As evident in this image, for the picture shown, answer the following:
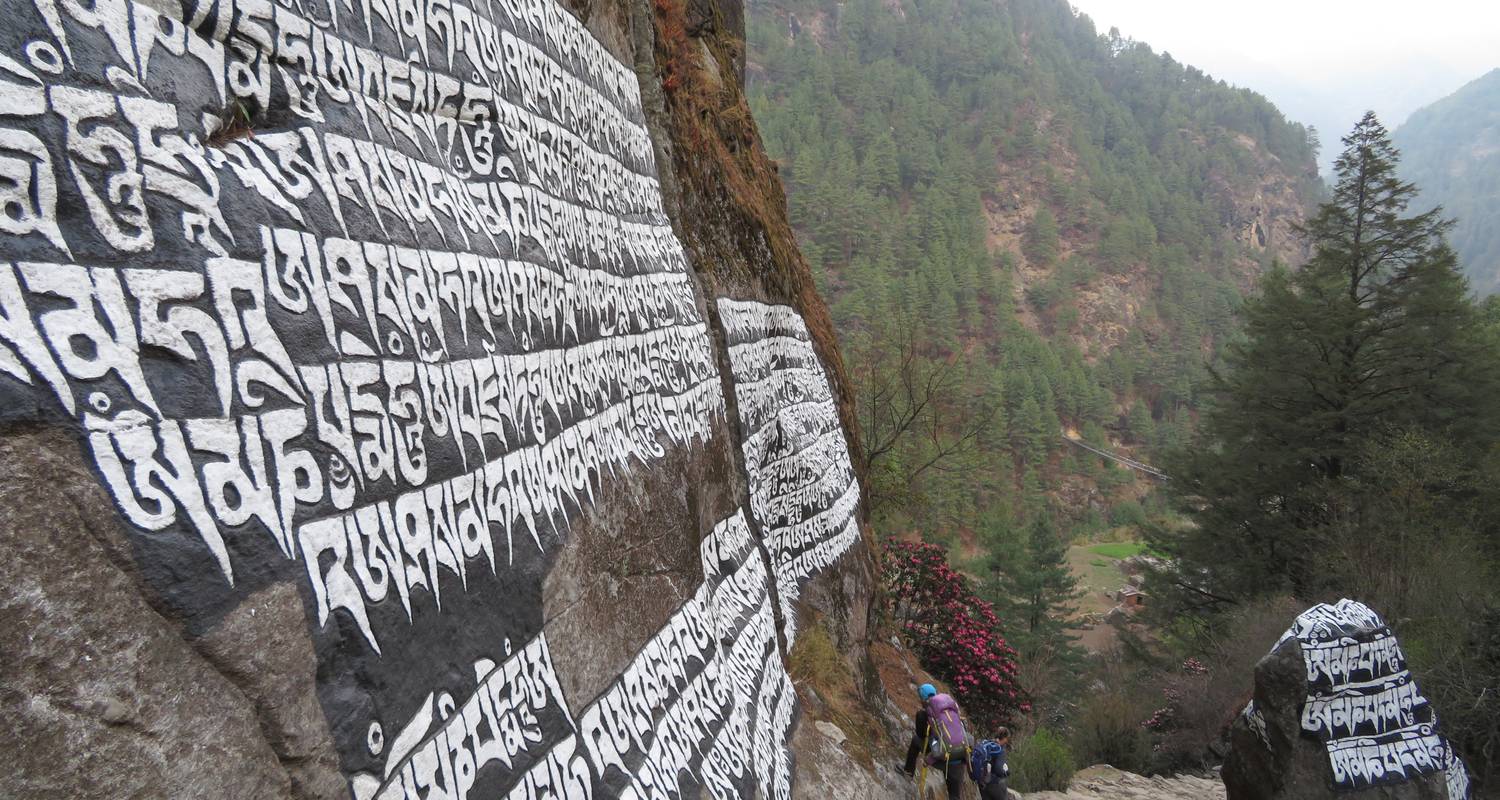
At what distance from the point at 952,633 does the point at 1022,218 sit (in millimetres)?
87188

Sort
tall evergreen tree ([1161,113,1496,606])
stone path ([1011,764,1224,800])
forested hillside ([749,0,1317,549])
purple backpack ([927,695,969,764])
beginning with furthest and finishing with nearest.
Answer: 1. forested hillside ([749,0,1317,549])
2. tall evergreen tree ([1161,113,1496,606])
3. stone path ([1011,764,1224,800])
4. purple backpack ([927,695,969,764])

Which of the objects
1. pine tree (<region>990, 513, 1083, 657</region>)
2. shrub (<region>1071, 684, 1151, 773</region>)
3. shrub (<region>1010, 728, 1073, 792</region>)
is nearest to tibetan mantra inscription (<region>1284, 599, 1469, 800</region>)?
shrub (<region>1010, 728, 1073, 792</region>)

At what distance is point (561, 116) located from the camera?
5.15 meters

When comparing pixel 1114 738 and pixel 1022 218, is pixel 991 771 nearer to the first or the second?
pixel 1114 738

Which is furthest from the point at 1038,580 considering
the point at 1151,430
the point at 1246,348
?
the point at 1151,430

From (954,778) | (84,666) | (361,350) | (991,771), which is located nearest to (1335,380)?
(991,771)

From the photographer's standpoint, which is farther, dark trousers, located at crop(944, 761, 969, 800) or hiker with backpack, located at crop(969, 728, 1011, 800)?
hiker with backpack, located at crop(969, 728, 1011, 800)

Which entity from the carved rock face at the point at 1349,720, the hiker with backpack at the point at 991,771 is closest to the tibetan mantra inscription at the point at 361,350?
the hiker with backpack at the point at 991,771

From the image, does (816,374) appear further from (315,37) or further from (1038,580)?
(1038,580)

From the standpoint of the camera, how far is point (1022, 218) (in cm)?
9312

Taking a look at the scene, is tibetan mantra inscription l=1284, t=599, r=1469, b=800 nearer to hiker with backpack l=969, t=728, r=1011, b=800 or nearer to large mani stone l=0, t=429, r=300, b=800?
hiker with backpack l=969, t=728, r=1011, b=800

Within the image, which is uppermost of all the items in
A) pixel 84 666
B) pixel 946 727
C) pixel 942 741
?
pixel 84 666

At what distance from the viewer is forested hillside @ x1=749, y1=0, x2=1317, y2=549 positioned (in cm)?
5756

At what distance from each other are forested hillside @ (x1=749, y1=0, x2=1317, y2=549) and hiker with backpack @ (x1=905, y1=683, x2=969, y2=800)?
51.1ft
